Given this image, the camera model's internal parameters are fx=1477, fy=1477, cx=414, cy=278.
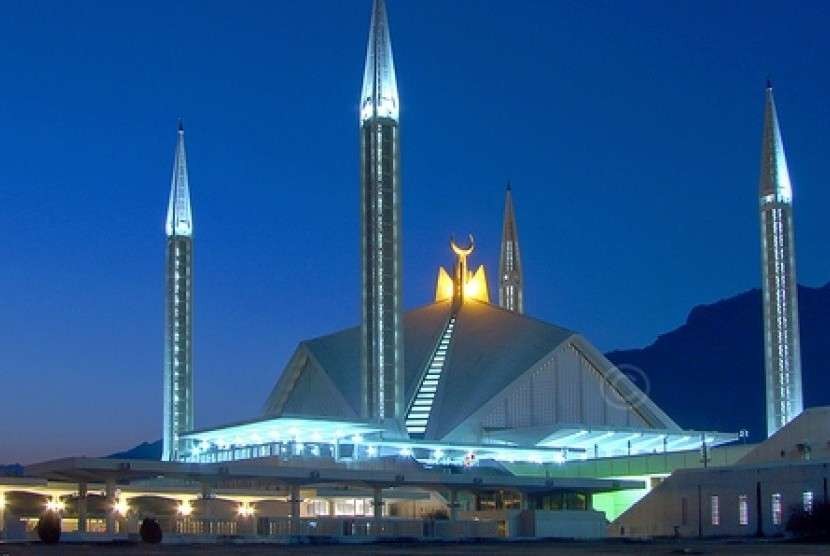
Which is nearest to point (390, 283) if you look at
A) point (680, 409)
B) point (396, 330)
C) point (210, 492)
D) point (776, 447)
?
point (396, 330)

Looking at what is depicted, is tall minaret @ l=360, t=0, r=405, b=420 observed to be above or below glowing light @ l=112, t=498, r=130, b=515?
above

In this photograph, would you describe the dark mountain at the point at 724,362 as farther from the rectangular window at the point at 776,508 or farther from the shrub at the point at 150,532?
the shrub at the point at 150,532

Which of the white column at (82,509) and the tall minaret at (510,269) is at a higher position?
the tall minaret at (510,269)

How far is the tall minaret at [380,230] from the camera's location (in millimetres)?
67250

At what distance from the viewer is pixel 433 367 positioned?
7925 centimetres

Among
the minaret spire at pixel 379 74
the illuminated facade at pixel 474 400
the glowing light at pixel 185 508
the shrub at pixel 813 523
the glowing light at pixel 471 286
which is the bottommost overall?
the shrub at pixel 813 523

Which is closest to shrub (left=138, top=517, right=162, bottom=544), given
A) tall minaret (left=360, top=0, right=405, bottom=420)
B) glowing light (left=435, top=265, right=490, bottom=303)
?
tall minaret (left=360, top=0, right=405, bottom=420)

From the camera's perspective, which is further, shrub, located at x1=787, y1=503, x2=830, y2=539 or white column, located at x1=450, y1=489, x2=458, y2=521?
white column, located at x1=450, y1=489, x2=458, y2=521

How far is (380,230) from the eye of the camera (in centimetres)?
6788

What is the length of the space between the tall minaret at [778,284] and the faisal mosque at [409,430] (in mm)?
101

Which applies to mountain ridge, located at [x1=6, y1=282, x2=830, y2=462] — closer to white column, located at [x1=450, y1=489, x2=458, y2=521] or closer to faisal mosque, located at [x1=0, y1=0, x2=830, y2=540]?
faisal mosque, located at [x1=0, y1=0, x2=830, y2=540]

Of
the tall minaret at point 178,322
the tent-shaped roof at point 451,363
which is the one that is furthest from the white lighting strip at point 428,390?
the tall minaret at point 178,322

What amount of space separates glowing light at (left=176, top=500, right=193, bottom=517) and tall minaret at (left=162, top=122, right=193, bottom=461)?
69.5ft

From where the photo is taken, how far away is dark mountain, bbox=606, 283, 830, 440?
171 metres
